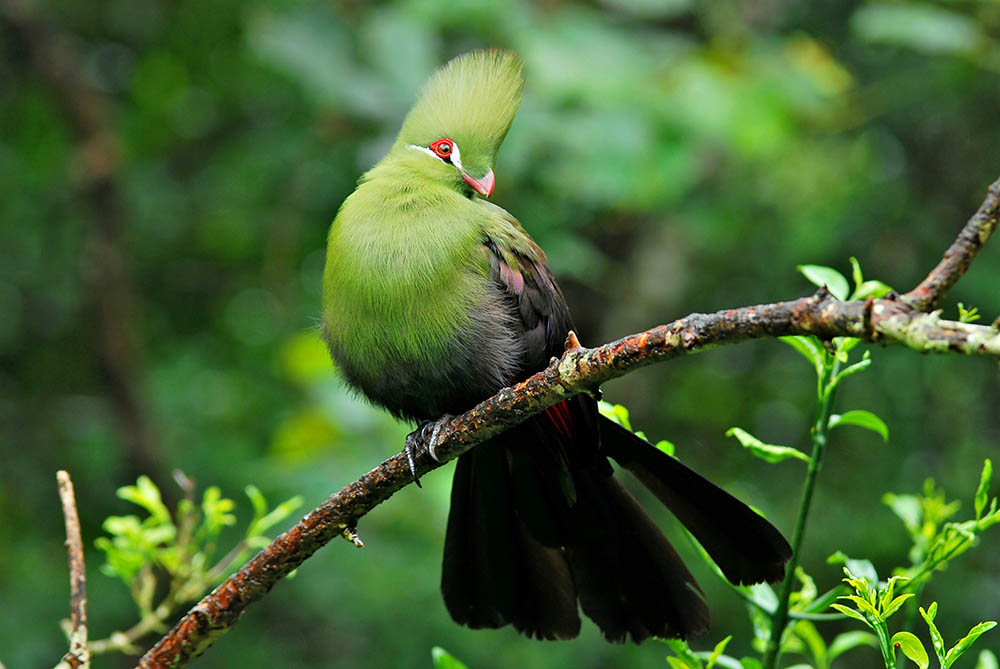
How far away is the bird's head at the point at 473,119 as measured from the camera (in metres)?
2.67

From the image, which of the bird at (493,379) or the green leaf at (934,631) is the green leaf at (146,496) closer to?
the bird at (493,379)

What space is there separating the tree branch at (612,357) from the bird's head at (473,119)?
77 cm

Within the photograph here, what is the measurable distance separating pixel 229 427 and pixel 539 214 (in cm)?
243

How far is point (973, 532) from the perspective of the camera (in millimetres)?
1770

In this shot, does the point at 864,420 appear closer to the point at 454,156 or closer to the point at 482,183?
the point at 482,183

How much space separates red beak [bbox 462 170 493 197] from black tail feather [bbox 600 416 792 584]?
0.66 metres

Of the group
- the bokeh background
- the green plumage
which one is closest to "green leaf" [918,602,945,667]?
the green plumage

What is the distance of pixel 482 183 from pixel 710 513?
3.26 feet

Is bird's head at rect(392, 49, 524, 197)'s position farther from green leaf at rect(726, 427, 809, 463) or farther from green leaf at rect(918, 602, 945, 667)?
green leaf at rect(918, 602, 945, 667)

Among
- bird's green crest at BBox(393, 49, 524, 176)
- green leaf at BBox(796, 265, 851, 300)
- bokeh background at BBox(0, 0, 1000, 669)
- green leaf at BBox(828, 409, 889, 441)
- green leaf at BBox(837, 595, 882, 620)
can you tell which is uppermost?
bokeh background at BBox(0, 0, 1000, 669)

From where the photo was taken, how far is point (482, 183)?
265 cm

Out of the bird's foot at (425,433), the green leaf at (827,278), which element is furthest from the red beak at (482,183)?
the green leaf at (827,278)

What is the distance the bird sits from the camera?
237cm

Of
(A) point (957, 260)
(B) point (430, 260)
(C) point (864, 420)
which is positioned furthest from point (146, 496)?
(A) point (957, 260)
